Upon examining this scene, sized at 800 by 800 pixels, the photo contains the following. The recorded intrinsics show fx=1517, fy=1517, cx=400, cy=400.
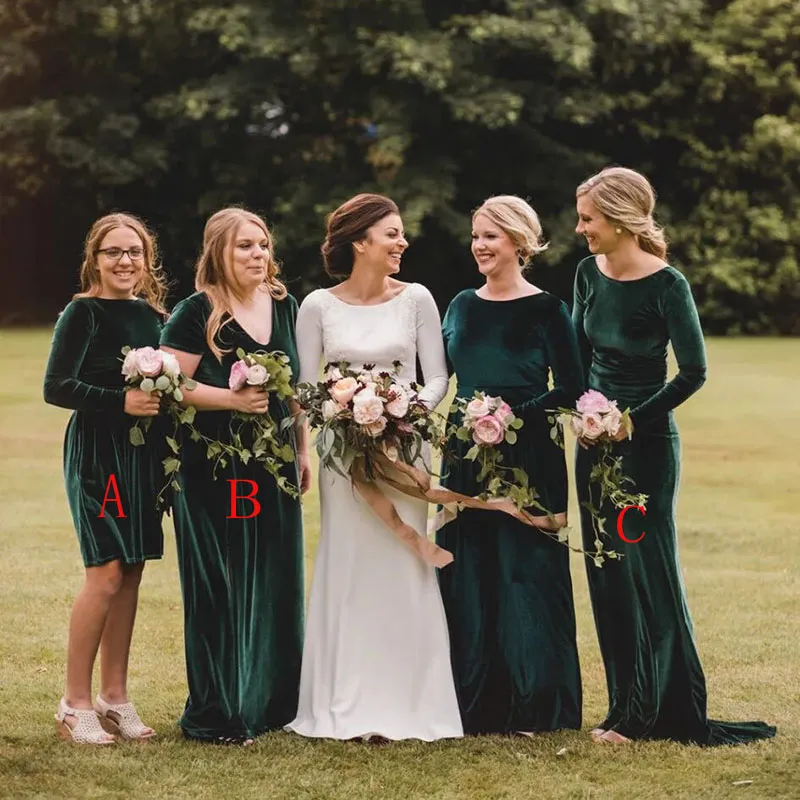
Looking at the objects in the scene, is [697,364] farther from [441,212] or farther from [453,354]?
[441,212]

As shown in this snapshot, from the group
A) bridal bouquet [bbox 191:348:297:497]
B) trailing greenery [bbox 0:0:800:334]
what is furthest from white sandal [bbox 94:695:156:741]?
trailing greenery [bbox 0:0:800:334]

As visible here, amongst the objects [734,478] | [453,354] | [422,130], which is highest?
[422,130]

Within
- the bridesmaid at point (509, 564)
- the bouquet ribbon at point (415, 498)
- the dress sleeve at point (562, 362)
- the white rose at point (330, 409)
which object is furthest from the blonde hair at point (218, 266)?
the dress sleeve at point (562, 362)

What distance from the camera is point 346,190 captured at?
2983cm

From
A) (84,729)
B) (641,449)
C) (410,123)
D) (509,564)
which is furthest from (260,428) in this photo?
(410,123)

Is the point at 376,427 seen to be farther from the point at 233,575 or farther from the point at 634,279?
the point at 634,279

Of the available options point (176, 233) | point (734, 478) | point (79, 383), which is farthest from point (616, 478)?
point (176, 233)

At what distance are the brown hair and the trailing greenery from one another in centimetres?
2182

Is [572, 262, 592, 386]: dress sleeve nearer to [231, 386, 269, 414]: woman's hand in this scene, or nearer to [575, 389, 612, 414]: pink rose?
[575, 389, 612, 414]: pink rose

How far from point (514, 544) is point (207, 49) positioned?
26775mm

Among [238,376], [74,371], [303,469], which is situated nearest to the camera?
[238,376]

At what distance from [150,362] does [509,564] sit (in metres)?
1.68

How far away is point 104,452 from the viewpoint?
5.97 meters

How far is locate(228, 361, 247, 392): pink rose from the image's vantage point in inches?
227
